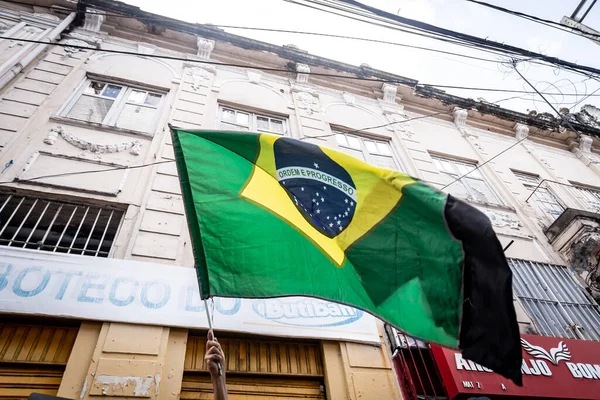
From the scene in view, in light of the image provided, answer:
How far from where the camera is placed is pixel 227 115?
24.8 feet

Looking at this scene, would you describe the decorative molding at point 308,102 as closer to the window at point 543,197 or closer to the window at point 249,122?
the window at point 249,122

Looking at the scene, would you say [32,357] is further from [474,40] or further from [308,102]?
[308,102]

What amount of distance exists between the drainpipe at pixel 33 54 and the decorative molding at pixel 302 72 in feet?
18.4

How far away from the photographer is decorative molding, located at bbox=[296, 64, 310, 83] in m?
9.20

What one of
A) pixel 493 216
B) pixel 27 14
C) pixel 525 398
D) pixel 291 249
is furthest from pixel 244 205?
pixel 27 14

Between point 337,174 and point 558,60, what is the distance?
4442 millimetres

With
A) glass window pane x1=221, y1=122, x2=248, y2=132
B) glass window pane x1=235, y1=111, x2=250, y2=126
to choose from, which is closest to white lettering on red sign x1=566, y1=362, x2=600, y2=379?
glass window pane x1=221, y1=122, x2=248, y2=132

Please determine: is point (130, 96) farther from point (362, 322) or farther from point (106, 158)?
point (362, 322)

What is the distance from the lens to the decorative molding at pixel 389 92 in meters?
10.0

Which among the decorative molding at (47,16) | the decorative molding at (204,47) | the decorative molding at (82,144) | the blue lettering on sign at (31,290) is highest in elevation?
the decorative molding at (204,47)

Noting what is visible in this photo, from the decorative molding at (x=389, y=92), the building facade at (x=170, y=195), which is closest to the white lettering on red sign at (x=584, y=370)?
the building facade at (x=170, y=195)

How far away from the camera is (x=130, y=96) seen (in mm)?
6887

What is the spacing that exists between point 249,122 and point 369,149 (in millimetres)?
3094

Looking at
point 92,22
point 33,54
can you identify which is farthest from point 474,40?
point 92,22
